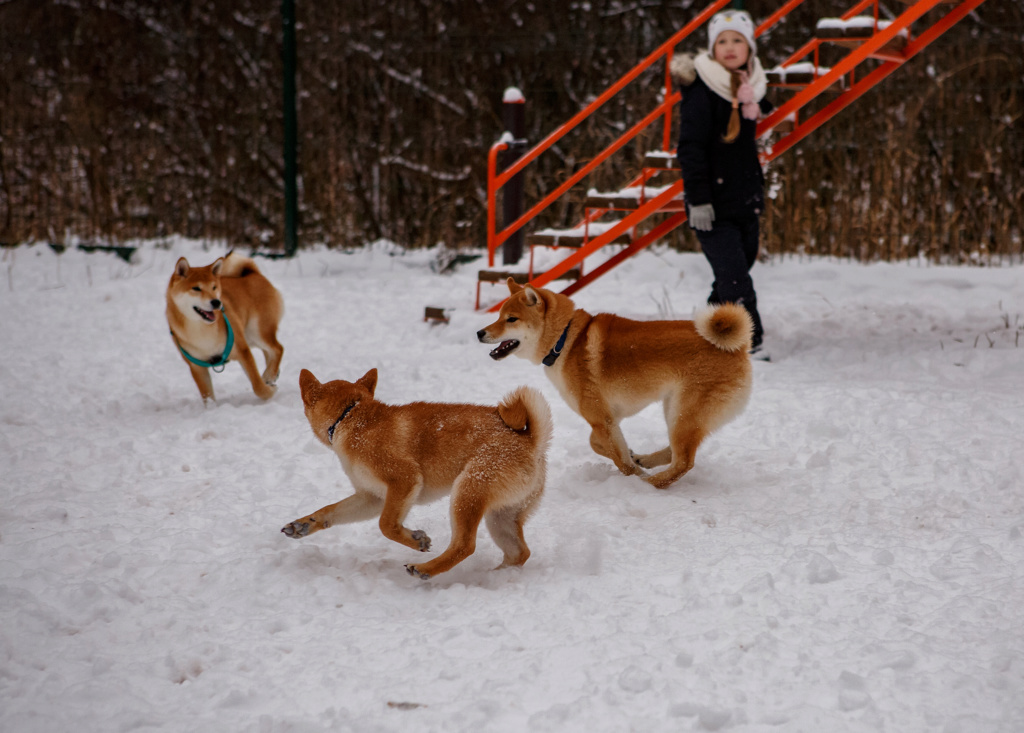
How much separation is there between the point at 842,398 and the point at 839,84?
3.03 meters

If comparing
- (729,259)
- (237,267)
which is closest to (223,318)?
(237,267)

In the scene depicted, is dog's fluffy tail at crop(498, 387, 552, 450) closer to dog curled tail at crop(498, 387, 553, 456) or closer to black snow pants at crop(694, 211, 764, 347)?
dog curled tail at crop(498, 387, 553, 456)

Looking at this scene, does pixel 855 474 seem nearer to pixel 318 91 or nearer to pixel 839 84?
pixel 839 84

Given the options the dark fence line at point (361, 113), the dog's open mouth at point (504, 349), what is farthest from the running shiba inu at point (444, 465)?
the dark fence line at point (361, 113)

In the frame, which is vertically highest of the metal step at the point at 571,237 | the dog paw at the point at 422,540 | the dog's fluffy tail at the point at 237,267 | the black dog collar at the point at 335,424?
the metal step at the point at 571,237

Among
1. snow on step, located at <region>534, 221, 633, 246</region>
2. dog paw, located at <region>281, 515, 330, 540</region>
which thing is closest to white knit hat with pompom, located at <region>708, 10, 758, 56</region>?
snow on step, located at <region>534, 221, 633, 246</region>

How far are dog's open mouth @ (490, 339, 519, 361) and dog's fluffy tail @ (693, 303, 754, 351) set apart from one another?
97 centimetres

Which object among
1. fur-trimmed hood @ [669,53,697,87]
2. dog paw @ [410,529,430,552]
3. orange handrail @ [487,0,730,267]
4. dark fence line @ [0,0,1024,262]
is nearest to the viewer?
dog paw @ [410,529,430,552]

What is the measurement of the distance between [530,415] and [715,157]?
3.60 meters

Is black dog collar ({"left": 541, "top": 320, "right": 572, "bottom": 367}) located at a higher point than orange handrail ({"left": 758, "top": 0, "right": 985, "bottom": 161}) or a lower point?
lower

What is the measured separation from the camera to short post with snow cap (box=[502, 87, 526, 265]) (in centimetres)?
903

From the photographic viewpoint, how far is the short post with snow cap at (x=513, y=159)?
903 cm

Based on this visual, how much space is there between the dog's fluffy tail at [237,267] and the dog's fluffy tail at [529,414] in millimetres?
3654

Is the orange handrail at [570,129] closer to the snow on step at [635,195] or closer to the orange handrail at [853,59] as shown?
the snow on step at [635,195]
